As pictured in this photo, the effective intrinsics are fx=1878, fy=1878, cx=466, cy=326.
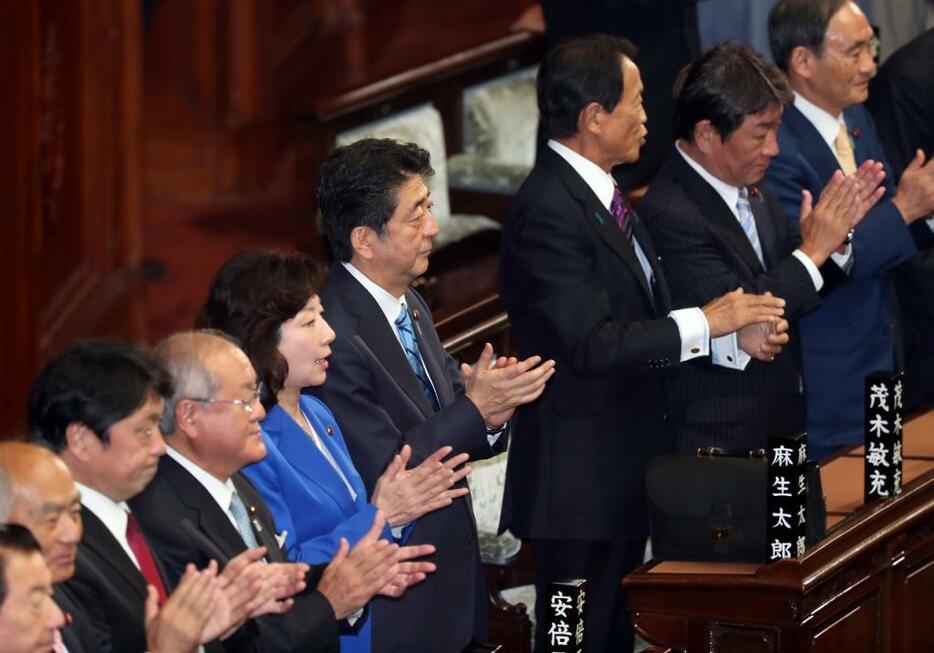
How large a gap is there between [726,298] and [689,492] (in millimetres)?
513

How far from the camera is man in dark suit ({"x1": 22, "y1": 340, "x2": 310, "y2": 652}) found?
2.70 m

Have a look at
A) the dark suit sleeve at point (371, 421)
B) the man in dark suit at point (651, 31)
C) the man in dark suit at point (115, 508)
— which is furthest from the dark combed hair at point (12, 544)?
the man in dark suit at point (651, 31)

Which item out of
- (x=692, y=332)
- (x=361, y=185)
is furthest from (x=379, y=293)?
(x=692, y=332)

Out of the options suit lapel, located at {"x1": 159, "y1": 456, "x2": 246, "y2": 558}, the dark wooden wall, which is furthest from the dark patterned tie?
the dark wooden wall

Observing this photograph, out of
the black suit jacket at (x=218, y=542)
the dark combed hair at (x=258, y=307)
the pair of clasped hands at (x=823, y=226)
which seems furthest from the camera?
the pair of clasped hands at (x=823, y=226)

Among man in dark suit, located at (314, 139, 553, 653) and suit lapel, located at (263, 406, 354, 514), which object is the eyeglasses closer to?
suit lapel, located at (263, 406, 354, 514)

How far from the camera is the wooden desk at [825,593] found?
12.0 ft

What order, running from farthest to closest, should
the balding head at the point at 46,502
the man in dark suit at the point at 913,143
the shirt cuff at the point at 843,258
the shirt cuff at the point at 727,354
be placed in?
the man in dark suit at the point at 913,143, the shirt cuff at the point at 843,258, the shirt cuff at the point at 727,354, the balding head at the point at 46,502

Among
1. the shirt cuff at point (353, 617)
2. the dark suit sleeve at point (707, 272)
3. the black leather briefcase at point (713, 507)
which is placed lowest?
the shirt cuff at point (353, 617)

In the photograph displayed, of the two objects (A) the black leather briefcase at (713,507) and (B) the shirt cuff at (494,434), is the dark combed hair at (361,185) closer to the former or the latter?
(B) the shirt cuff at (494,434)

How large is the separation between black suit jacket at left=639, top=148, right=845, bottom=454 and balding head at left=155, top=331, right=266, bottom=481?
4.73ft

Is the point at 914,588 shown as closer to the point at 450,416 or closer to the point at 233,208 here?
the point at 450,416

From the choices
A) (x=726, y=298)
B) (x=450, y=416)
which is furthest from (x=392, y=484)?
(x=726, y=298)

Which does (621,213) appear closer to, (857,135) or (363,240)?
(363,240)
